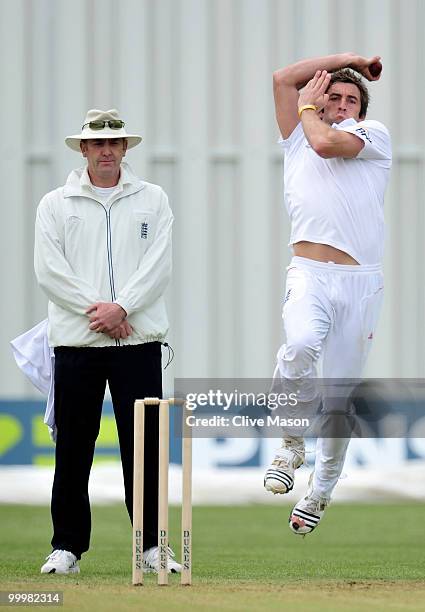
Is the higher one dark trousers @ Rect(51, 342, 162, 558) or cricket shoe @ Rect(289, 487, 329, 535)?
dark trousers @ Rect(51, 342, 162, 558)

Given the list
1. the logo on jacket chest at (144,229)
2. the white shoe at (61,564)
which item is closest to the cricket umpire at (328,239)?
the logo on jacket chest at (144,229)

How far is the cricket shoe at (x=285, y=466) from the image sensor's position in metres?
5.54

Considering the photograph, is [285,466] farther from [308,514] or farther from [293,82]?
[293,82]

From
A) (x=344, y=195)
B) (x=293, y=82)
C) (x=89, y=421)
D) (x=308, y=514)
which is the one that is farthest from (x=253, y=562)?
(x=293, y=82)

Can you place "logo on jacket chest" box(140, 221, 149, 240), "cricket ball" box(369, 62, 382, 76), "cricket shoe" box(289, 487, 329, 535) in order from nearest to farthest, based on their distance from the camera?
"cricket ball" box(369, 62, 382, 76) < "cricket shoe" box(289, 487, 329, 535) < "logo on jacket chest" box(140, 221, 149, 240)

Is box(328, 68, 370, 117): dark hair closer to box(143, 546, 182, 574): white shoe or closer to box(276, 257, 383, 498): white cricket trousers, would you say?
box(276, 257, 383, 498): white cricket trousers

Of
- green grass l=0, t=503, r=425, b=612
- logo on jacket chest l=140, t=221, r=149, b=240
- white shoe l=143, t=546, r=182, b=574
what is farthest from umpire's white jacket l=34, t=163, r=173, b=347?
green grass l=0, t=503, r=425, b=612

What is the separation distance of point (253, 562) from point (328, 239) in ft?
5.72

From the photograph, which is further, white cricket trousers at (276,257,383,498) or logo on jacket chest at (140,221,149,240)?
logo on jacket chest at (140,221,149,240)

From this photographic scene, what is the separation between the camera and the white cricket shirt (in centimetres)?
570

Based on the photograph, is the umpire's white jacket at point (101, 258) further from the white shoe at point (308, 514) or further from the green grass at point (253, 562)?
the green grass at point (253, 562)

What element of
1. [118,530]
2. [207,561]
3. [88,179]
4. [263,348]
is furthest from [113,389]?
[263,348]

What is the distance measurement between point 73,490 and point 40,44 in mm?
5993

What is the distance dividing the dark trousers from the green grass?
0.22 m
